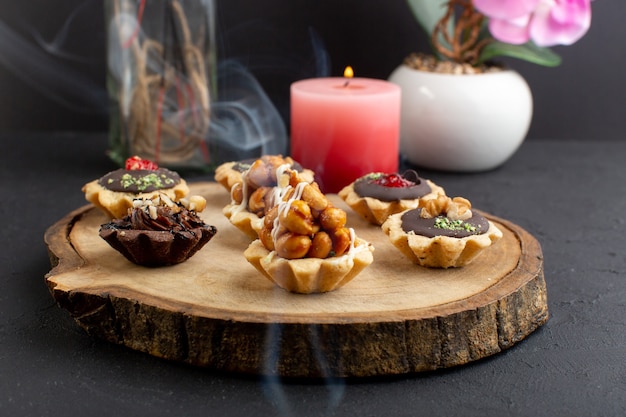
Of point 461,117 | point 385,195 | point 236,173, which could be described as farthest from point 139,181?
point 461,117

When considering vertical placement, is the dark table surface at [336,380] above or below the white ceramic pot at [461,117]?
below

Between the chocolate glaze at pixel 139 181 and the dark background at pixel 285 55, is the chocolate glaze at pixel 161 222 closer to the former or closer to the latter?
the chocolate glaze at pixel 139 181

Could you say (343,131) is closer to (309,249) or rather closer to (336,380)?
(309,249)

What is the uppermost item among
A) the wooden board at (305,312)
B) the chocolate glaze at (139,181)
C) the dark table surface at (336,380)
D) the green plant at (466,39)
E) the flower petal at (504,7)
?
the flower petal at (504,7)

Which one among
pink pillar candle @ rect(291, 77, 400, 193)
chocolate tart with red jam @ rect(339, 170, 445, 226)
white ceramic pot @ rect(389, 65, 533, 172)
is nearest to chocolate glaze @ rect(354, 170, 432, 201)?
chocolate tart with red jam @ rect(339, 170, 445, 226)

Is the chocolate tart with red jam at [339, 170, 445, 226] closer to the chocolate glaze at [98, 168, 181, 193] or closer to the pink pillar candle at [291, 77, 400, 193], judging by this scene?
the pink pillar candle at [291, 77, 400, 193]

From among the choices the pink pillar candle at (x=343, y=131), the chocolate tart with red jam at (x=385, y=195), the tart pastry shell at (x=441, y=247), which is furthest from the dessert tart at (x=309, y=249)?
the pink pillar candle at (x=343, y=131)

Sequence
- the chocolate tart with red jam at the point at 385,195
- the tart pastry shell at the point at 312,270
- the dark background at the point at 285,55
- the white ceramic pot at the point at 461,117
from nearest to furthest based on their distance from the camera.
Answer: the tart pastry shell at the point at 312,270 → the chocolate tart with red jam at the point at 385,195 → the white ceramic pot at the point at 461,117 → the dark background at the point at 285,55
